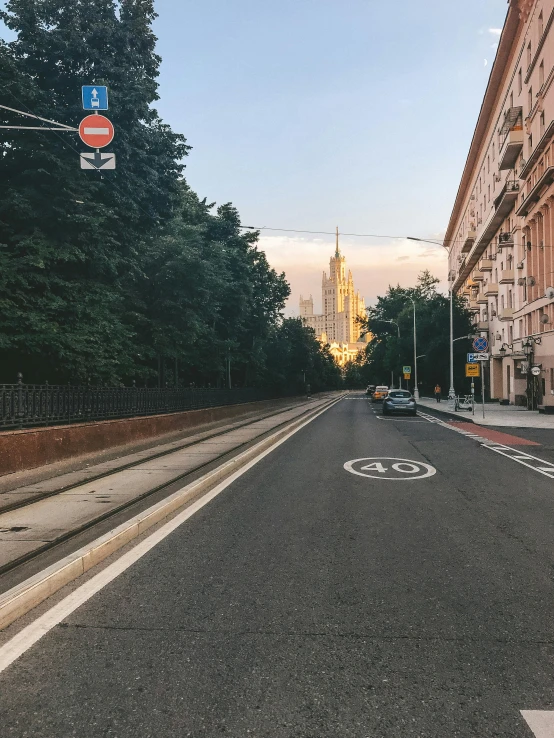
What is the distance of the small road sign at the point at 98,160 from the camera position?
1002 centimetres

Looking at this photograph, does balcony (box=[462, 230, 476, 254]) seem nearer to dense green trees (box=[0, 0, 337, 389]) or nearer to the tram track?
dense green trees (box=[0, 0, 337, 389])

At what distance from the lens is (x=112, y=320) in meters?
19.4

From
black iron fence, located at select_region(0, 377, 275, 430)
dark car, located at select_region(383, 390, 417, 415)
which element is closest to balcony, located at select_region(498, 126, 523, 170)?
dark car, located at select_region(383, 390, 417, 415)

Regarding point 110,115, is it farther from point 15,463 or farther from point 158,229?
point 15,463

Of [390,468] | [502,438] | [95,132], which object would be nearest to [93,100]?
[95,132]

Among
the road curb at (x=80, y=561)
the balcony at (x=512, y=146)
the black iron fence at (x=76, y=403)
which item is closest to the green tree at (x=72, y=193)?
the black iron fence at (x=76, y=403)

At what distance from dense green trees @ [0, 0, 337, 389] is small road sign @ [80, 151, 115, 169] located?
7.37 meters

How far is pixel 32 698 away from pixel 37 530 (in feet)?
11.2

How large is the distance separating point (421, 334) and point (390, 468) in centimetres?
6106

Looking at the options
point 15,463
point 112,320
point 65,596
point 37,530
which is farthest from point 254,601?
point 112,320

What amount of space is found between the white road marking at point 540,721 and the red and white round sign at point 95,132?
9.55 m

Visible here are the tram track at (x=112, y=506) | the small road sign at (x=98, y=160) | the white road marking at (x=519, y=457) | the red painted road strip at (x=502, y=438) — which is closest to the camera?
the tram track at (x=112, y=506)

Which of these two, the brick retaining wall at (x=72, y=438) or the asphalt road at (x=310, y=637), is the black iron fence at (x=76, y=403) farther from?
the asphalt road at (x=310, y=637)

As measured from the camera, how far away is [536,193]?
35656 millimetres
